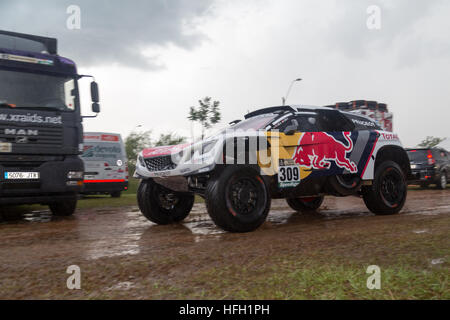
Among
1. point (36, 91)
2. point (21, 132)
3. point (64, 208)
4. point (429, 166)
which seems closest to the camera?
point (21, 132)

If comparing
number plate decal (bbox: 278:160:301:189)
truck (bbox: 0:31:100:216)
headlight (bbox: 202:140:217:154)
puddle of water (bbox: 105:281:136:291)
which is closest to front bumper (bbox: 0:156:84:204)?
truck (bbox: 0:31:100:216)

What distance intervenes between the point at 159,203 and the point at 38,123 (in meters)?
2.74

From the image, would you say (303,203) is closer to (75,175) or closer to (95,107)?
(75,175)

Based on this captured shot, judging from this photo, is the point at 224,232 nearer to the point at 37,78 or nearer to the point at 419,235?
the point at 419,235

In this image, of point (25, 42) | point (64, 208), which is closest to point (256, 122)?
point (64, 208)

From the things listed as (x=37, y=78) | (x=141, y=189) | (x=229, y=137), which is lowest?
(x=141, y=189)

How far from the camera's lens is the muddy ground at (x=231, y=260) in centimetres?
260

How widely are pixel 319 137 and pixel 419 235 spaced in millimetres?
2084

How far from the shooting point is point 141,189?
6098mm

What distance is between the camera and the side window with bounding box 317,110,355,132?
648cm

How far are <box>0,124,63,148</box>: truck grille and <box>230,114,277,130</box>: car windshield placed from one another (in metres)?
3.27

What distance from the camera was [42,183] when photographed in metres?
6.93
